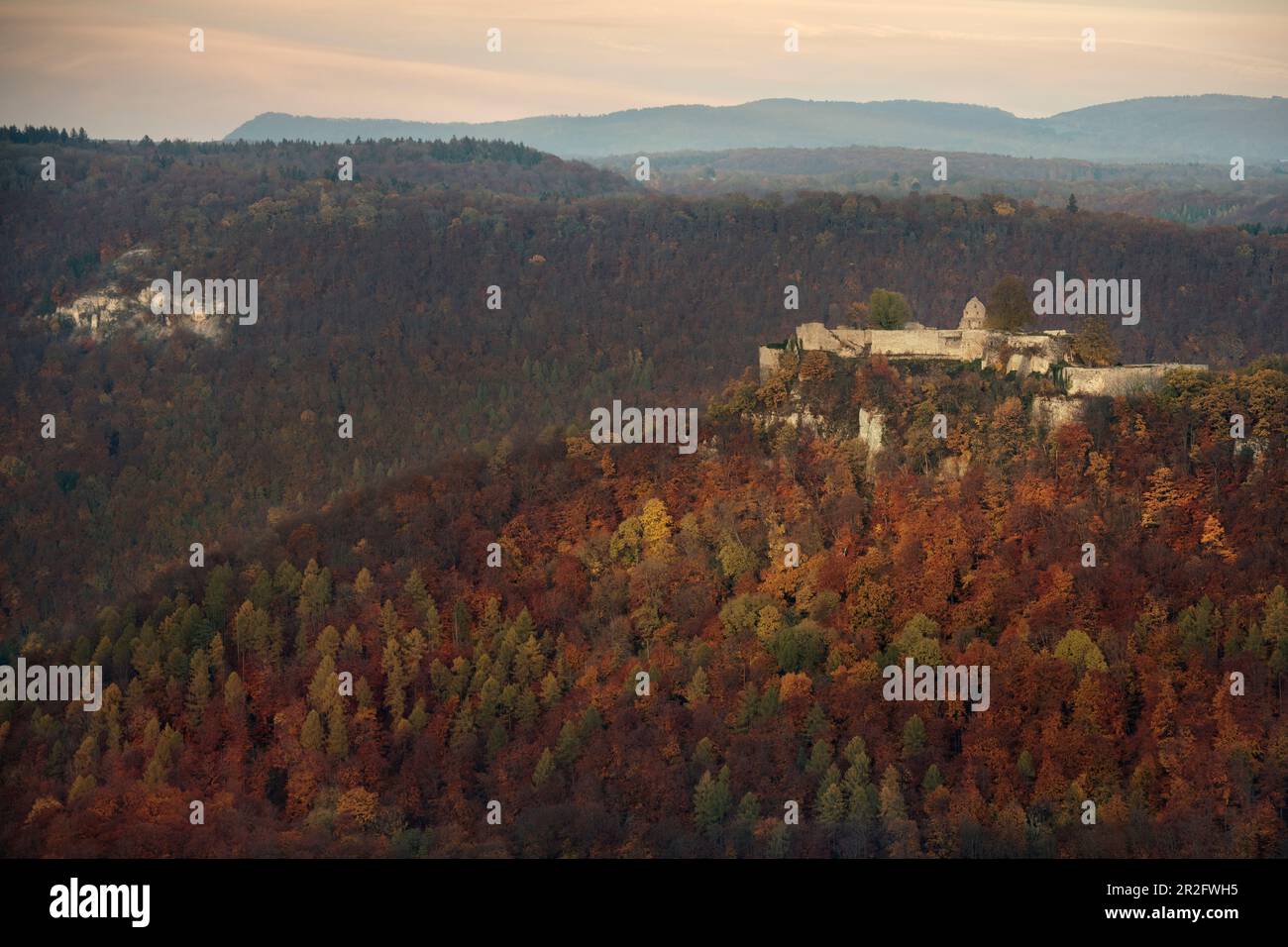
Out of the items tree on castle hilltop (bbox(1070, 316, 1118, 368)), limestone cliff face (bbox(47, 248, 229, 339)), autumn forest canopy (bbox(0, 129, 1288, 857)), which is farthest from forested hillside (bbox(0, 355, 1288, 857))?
limestone cliff face (bbox(47, 248, 229, 339))

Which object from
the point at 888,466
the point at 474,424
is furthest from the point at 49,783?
the point at 474,424

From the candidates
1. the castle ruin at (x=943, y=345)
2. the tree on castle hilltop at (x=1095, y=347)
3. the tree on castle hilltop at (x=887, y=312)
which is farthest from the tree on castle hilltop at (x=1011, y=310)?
the tree on castle hilltop at (x=887, y=312)

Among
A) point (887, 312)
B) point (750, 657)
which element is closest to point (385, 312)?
point (887, 312)

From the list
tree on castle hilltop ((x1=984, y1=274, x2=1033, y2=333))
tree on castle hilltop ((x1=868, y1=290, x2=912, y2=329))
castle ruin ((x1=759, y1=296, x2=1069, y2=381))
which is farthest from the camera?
tree on castle hilltop ((x1=868, y1=290, x2=912, y2=329))

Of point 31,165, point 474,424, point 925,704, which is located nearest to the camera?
point 925,704

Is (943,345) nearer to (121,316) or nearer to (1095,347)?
(1095,347)

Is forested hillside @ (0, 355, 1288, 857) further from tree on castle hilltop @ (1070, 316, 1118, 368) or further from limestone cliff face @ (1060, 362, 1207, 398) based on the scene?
tree on castle hilltop @ (1070, 316, 1118, 368)
